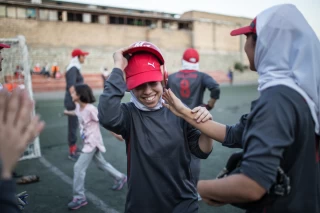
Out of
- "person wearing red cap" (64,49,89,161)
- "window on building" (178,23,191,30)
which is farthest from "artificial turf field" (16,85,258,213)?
"window on building" (178,23,191,30)

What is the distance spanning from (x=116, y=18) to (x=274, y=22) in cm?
3168

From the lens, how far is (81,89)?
439cm

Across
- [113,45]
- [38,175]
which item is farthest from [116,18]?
[38,175]

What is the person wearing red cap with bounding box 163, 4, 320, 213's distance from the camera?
1.19m

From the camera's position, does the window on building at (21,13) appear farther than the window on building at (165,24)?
No

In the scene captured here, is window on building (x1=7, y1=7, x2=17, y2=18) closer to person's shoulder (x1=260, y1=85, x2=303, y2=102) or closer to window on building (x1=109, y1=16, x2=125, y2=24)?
window on building (x1=109, y1=16, x2=125, y2=24)

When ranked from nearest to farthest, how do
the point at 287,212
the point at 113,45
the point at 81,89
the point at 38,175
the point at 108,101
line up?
the point at 287,212 < the point at 108,101 < the point at 81,89 < the point at 38,175 < the point at 113,45

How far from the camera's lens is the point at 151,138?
1.99 metres

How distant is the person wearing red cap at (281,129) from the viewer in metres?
1.19

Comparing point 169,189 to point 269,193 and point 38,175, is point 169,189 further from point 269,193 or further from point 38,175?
point 38,175

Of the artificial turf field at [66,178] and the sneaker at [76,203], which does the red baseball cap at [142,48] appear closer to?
the artificial turf field at [66,178]

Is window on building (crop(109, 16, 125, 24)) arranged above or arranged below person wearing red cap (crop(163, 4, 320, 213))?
above

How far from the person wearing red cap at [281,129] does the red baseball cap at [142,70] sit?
0.77 metres

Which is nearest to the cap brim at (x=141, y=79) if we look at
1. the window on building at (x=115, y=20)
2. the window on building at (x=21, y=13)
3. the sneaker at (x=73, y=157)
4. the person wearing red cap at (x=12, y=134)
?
the person wearing red cap at (x=12, y=134)
